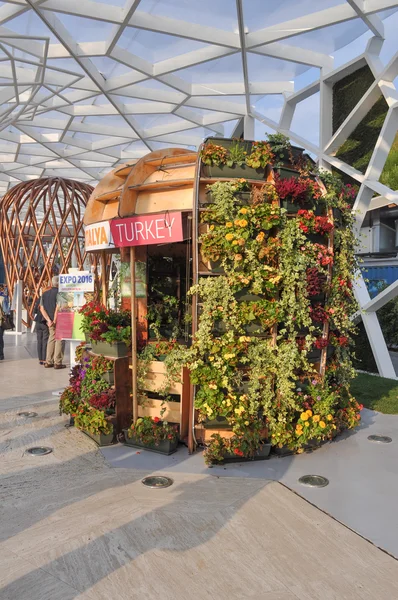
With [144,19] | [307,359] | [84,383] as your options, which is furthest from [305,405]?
[144,19]

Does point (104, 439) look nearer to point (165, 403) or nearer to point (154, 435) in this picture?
point (154, 435)

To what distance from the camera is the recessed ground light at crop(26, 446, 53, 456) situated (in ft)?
15.3

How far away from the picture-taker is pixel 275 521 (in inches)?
131

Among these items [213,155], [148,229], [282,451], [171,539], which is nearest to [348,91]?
[213,155]

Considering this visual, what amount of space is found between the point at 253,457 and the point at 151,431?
1051 mm

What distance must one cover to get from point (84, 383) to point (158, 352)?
1.00 metres

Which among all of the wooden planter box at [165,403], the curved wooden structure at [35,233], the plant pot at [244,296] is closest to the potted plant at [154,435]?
the wooden planter box at [165,403]

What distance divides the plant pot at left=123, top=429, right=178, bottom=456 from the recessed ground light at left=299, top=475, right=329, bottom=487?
4.29ft

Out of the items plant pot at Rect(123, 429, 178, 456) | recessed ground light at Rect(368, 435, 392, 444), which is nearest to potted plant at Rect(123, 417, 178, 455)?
plant pot at Rect(123, 429, 178, 456)

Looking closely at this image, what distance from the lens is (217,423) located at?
181 inches

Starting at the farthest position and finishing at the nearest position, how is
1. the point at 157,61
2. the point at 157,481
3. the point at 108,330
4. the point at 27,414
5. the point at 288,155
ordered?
the point at 157,61 → the point at 27,414 → the point at 108,330 → the point at 288,155 → the point at 157,481

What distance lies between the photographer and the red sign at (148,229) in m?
4.61

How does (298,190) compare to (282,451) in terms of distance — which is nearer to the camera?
(298,190)

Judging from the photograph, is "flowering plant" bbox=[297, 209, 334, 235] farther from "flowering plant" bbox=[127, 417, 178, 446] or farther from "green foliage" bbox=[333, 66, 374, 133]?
"green foliage" bbox=[333, 66, 374, 133]
